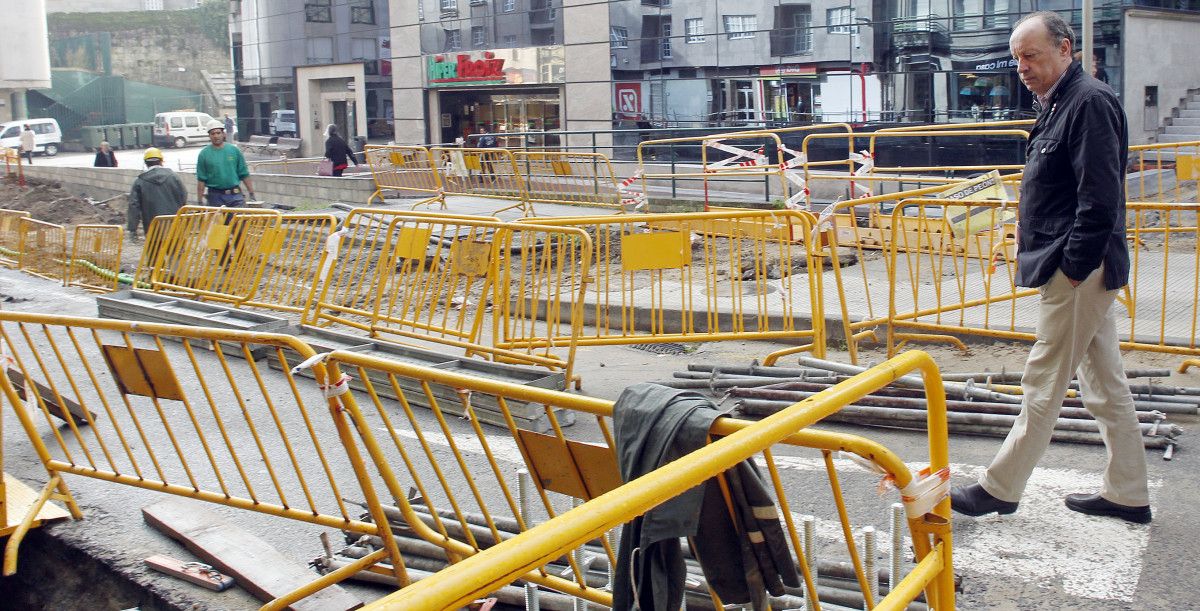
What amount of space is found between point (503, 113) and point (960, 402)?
84.5ft

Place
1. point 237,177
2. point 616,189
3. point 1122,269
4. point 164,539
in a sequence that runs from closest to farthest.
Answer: point 1122,269, point 164,539, point 237,177, point 616,189

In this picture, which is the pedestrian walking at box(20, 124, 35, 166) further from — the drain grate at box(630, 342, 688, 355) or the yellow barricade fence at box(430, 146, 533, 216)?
the drain grate at box(630, 342, 688, 355)

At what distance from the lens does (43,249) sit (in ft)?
55.5

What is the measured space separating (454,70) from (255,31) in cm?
1618

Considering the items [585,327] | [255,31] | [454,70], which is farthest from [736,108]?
[255,31]

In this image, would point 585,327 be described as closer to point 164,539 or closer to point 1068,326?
point 164,539

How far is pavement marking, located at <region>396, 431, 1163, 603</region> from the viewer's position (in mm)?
4320

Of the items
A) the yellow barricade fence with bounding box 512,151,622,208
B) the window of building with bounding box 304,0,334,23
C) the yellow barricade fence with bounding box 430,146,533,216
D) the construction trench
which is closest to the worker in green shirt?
the yellow barricade fence with bounding box 430,146,533,216

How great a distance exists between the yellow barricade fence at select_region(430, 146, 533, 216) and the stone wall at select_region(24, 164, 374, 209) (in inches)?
102

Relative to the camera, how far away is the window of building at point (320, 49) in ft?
131

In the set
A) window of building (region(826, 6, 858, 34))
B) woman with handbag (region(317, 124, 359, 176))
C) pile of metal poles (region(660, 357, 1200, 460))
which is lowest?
pile of metal poles (region(660, 357, 1200, 460))

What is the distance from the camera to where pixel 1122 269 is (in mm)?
4488

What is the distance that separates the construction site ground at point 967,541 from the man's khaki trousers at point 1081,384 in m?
0.25

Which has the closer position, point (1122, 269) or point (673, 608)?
point (673, 608)
